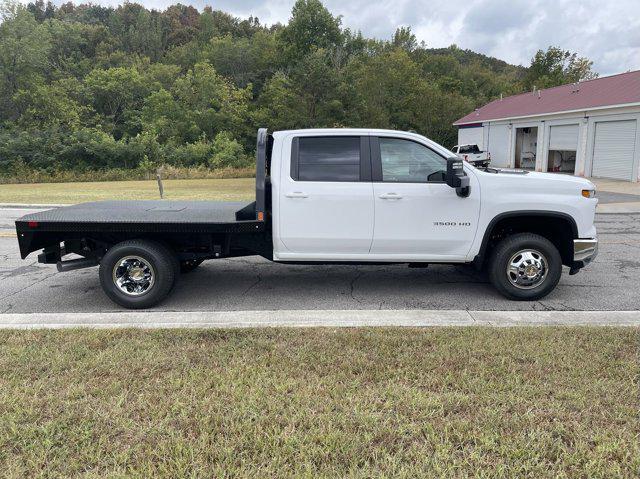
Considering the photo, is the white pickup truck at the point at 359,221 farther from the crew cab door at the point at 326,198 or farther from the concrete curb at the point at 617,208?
the concrete curb at the point at 617,208

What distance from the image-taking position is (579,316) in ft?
17.0

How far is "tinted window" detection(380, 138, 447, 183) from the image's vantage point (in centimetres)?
572

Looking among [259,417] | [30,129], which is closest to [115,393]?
[259,417]

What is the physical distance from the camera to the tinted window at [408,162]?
5.72 m

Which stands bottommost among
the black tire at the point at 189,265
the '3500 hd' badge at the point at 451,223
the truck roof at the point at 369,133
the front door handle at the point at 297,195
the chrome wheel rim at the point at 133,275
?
the black tire at the point at 189,265

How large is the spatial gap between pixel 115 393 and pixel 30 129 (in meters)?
48.7

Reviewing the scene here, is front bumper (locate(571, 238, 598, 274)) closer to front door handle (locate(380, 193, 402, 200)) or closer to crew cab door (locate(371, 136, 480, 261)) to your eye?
crew cab door (locate(371, 136, 480, 261))

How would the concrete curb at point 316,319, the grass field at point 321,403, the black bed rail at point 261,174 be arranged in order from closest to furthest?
the grass field at point 321,403 → the concrete curb at point 316,319 → the black bed rail at point 261,174

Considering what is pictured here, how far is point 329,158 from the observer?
5777mm

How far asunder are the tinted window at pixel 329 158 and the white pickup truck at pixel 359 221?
11 mm

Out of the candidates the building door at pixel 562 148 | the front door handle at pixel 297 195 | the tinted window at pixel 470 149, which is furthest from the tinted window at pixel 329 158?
the tinted window at pixel 470 149

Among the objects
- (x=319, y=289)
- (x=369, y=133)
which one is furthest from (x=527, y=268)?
(x=319, y=289)

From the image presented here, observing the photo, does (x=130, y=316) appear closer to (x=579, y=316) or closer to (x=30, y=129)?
(x=579, y=316)

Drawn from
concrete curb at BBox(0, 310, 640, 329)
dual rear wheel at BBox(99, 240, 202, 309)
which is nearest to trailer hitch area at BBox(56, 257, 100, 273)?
dual rear wheel at BBox(99, 240, 202, 309)
